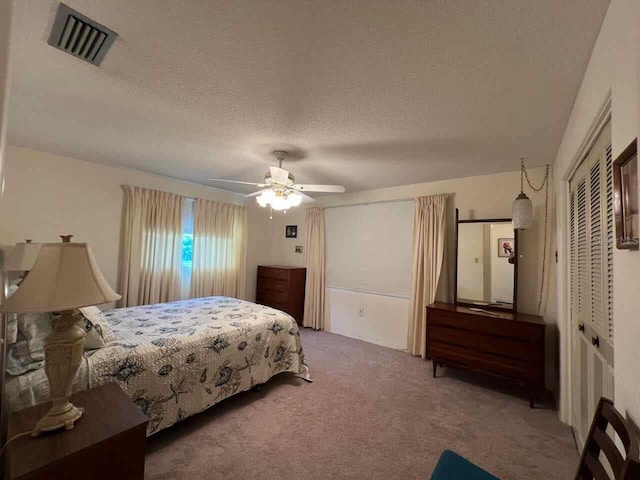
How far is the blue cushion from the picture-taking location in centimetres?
97

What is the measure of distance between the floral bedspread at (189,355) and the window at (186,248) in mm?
1026

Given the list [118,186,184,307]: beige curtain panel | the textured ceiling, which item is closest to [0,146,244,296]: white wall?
[118,186,184,307]: beige curtain panel

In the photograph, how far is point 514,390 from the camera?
2.77 m

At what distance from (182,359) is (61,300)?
116 cm

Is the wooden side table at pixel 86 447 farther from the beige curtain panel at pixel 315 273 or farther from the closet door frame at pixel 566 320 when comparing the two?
the beige curtain panel at pixel 315 273

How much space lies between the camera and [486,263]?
125 inches

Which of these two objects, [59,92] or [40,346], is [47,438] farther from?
[59,92]

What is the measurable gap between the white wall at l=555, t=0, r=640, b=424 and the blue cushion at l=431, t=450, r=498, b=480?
1.63 feet

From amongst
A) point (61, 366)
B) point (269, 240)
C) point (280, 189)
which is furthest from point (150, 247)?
point (61, 366)

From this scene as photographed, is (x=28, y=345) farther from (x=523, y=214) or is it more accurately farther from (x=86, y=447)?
(x=523, y=214)

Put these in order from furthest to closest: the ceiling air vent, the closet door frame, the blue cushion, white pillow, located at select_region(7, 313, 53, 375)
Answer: the closet door frame
white pillow, located at select_region(7, 313, 53, 375)
the ceiling air vent
the blue cushion

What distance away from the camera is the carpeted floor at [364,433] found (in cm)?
173

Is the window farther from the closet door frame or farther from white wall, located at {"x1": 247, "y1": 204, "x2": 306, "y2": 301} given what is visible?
the closet door frame

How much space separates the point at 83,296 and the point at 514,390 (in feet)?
11.7
